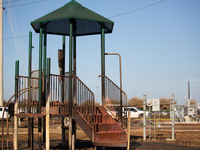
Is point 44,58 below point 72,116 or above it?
above

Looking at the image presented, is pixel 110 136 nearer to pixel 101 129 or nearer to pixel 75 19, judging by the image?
pixel 101 129

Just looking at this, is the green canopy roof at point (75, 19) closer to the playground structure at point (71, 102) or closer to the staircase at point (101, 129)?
the playground structure at point (71, 102)

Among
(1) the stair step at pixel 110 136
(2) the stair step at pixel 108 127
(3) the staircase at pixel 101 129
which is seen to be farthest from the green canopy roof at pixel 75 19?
(1) the stair step at pixel 110 136

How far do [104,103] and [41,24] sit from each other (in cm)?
389

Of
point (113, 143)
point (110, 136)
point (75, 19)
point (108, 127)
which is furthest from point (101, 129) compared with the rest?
point (75, 19)

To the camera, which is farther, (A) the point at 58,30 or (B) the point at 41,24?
(A) the point at 58,30

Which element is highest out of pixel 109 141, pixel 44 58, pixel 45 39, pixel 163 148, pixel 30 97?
pixel 45 39

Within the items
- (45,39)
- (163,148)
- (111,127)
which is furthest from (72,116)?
(163,148)

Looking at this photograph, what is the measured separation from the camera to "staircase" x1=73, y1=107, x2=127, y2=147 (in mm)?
8828

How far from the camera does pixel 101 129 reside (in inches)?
370

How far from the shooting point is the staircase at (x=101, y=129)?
29.0ft

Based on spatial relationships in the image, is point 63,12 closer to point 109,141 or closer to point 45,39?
point 45,39

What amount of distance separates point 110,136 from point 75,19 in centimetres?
510

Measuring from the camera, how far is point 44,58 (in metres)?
10.7
